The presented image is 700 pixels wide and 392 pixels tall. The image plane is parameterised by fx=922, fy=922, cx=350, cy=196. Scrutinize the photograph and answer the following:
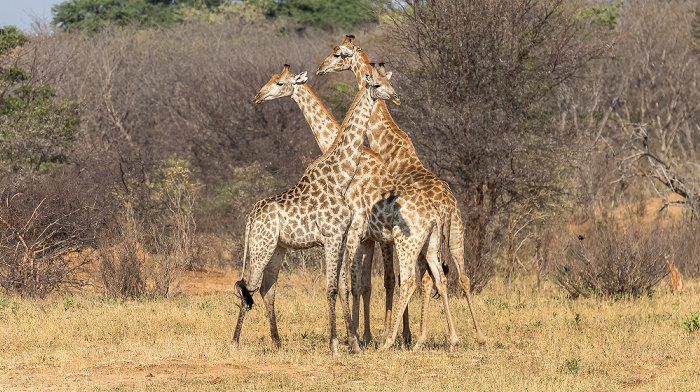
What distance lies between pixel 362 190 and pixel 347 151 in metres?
0.56

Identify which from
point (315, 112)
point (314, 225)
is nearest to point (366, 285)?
point (314, 225)

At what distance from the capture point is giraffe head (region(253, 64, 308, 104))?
32.2 feet

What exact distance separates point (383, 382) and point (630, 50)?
83.3ft

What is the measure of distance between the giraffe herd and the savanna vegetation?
634mm

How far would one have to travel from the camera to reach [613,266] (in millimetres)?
12641

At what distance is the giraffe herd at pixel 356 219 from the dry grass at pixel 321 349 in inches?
20.6

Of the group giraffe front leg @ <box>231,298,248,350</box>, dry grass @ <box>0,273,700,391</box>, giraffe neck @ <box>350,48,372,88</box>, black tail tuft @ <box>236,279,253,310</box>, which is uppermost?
giraffe neck @ <box>350,48,372,88</box>

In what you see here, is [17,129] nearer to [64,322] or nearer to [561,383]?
[64,322]

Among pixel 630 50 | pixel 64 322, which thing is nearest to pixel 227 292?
pixel 64 322

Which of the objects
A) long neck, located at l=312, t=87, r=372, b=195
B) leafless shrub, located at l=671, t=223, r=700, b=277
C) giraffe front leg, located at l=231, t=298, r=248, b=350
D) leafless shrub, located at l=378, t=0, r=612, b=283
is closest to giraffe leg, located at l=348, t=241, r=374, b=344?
long neck, located at l=312, t=87, r=372, b=195

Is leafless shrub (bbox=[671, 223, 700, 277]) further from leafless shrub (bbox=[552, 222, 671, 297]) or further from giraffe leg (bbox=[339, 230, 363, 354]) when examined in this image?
giraffe leg (bbox=[339, 230, 363, 354])

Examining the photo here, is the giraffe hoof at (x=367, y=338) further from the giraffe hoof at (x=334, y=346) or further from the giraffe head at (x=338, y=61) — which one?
the giraffe head at (x=338, y=61)

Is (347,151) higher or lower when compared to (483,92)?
lower

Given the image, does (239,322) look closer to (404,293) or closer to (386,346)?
(386,346)
